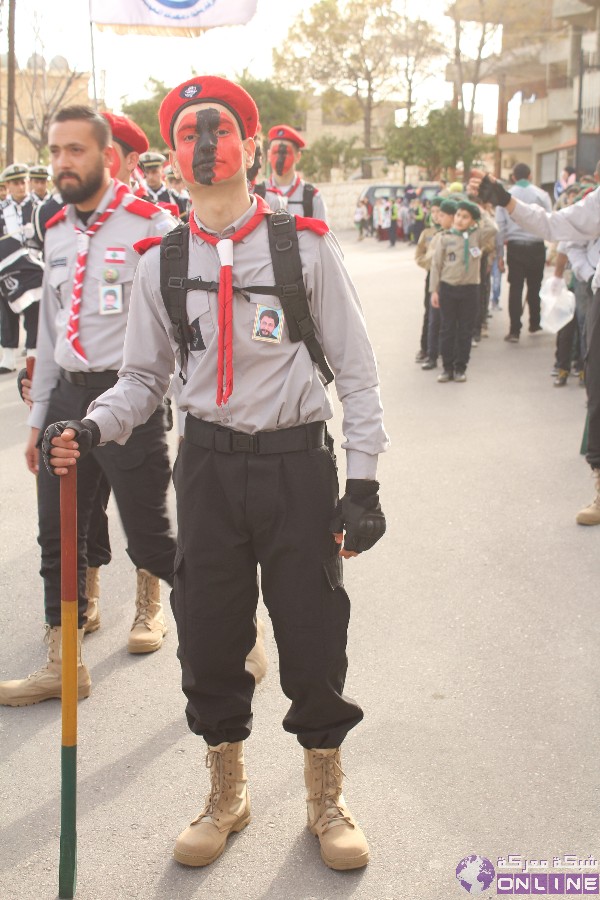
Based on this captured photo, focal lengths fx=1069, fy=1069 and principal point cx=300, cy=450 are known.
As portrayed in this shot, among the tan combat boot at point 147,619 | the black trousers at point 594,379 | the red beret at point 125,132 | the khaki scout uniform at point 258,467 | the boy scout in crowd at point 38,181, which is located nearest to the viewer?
the khaki scout uniform at point 258,467

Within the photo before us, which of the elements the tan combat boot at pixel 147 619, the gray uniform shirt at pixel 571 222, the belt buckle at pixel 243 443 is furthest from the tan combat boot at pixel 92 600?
the gray uniform shirt at pixel 571 222

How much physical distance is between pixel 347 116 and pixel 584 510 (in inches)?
2427

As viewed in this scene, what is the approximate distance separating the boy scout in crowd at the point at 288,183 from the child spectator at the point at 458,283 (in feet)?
6.25

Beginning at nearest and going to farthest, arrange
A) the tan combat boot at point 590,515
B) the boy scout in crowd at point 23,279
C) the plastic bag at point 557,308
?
the boy scout in crowd at point 23,279 → the tan combat boot at point 590,515 → the plastic bag at point 557,308

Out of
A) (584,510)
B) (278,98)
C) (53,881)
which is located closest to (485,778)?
(53,881)

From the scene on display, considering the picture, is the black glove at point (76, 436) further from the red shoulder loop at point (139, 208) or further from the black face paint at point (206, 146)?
the red shoulder loop at point (139, 208)

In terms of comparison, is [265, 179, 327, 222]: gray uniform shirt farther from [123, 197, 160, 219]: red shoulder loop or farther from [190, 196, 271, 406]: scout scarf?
[190, 196, 271, 406]: scout scarf

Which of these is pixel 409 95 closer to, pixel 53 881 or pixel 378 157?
pixel 378 157

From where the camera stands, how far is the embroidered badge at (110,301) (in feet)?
14.2

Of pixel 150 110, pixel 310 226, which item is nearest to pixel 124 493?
pixel 310 226

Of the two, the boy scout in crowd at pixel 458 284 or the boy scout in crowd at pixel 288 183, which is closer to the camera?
the boy scout in crowd at pixel 288 183

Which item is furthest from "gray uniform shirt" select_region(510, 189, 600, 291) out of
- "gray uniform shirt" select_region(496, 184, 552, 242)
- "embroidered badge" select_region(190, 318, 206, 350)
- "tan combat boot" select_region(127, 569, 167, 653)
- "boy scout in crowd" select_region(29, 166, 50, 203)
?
"boy scout in crowd" select_region(29, 166, 50, 203)

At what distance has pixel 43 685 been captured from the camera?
439cm

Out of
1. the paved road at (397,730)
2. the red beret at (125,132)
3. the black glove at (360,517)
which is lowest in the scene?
the paved road at (397,730)
